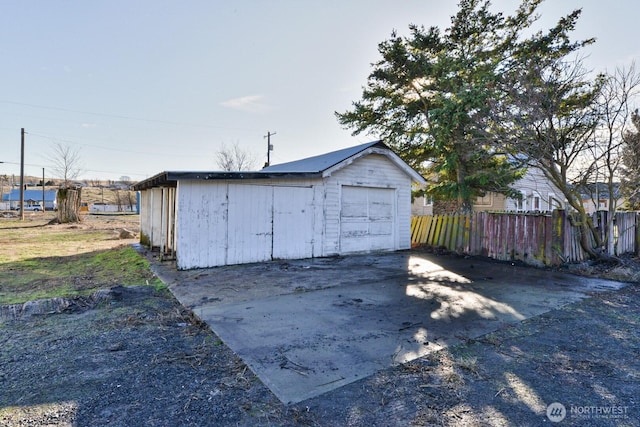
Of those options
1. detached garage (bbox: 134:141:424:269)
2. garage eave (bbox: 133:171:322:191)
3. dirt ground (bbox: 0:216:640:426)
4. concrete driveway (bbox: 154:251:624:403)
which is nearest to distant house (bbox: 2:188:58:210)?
detached garage (bbox: 134:141:424:269)

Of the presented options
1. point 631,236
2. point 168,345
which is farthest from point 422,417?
point 631,236

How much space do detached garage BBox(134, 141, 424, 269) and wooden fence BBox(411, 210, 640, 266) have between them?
5.37 ft

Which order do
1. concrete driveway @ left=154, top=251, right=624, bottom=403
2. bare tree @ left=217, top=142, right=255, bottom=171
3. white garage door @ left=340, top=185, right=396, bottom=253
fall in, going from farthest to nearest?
bare tree @ left=217, top=142, right=255, bottom=171 → white garage door @ left=340, top=185, right=396, bottom=253 → concrete driveway @ left=154, top=251, right=624, bottom=403

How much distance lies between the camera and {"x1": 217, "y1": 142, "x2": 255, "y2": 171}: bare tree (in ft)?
116

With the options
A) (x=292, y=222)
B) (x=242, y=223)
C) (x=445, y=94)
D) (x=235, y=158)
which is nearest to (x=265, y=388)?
(x=242, y=223)

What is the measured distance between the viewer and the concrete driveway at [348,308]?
2979mm

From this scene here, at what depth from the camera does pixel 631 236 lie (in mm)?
9312

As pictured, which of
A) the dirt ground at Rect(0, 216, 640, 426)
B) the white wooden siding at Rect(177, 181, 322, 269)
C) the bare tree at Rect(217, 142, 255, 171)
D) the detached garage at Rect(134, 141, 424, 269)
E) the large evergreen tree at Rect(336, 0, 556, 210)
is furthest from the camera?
the bare tree at Rect(217, 142, 255, 171)

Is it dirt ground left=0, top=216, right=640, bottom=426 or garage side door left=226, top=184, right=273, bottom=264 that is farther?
garage side door left=226, top=184, right=273, bottom=264

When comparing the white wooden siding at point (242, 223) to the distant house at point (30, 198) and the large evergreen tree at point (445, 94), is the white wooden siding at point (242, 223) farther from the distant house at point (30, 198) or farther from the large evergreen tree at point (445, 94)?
the distant house at point (30, 198)

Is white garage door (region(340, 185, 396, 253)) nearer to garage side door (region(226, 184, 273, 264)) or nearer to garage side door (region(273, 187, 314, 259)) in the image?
garage side door (region(273, 187, 314, 259))

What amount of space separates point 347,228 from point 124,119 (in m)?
36.6

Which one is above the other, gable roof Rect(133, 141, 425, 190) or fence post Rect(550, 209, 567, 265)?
gable roof Rect(133, 141, 425, 190)
